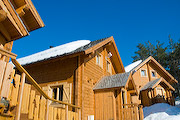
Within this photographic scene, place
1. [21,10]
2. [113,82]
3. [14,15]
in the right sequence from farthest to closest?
1. [113,82]
2. [21,10]
3. [14,15]

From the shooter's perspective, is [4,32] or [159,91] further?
[159,91]

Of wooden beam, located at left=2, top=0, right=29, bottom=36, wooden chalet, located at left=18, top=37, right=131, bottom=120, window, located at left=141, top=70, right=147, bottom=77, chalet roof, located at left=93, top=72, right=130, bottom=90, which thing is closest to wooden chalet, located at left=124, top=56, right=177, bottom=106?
window, located at left=141, top=70, right=147, bottom=77

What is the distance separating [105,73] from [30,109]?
1001 centimetres

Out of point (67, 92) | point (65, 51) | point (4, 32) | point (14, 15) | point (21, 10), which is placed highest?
point (21, 10)

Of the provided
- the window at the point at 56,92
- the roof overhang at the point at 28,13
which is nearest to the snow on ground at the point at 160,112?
the window at the point at 56,92

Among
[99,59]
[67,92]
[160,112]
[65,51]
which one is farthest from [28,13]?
[160,112]

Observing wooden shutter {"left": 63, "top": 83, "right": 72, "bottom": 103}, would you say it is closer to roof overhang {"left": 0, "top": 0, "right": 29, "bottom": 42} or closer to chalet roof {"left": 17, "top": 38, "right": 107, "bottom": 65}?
chalet roof {"left": 17, "top": 38, "right": 107, "bottom": 65}

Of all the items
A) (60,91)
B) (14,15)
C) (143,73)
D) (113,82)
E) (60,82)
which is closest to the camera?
(14,15)

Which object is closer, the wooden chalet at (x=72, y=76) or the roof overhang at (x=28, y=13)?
the roof overhang at (x=28, y=13)

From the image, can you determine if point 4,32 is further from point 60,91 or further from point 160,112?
point 160,112

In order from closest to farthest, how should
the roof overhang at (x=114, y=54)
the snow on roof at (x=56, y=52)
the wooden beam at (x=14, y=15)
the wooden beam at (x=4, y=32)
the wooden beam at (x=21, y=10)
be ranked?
the wooden beam at (x=14, y=15) → the wooden beam at (x=4, y=32) → the wooden beam at (x=21, y=10) → the snow on roof at (x=56, y=52) → the roof overhang at (x=114, y=54)

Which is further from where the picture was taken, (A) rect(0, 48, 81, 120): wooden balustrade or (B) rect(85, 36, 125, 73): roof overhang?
(B) rect(85, 36, 125, 73): roof overhang

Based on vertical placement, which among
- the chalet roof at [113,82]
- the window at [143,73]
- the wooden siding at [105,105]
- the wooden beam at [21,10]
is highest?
the wooden beam at [21,10]

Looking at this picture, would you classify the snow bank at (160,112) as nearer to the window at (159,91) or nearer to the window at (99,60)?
the window at (159,91)
